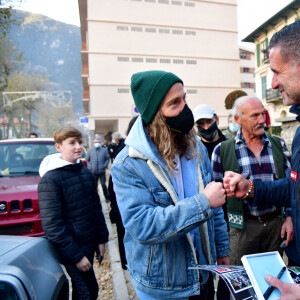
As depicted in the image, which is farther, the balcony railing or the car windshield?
the balcony railing

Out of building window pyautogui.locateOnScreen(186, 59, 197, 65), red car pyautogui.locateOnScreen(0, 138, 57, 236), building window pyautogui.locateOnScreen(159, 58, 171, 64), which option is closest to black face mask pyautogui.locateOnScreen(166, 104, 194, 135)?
red car pyautogui.locateOnScreen(0, 138, 57, 236)

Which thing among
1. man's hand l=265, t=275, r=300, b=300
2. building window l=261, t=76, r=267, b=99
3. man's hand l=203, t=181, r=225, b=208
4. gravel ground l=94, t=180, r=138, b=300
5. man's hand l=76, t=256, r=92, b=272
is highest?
building window l=261, t=76, r=267, b=99

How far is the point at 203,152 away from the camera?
6.47 ft

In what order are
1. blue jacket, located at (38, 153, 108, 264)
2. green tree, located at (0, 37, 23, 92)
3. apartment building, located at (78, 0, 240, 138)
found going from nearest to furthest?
1. blue jacket, located at (38, 153, 108, 264)
2. green tree, located at (0, 37, 23, 92)
3. apartment building, located at (78, 0, 240, 138)

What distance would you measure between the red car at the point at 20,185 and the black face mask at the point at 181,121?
125 inches

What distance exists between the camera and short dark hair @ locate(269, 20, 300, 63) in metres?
1.45

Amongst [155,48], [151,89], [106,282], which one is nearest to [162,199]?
[151,89]

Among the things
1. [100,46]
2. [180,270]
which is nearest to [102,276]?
[180,270]

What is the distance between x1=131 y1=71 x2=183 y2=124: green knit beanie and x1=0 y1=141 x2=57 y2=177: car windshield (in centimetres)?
389

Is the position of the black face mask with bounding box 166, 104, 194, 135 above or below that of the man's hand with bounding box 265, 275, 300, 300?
above

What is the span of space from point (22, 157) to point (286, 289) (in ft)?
16.6

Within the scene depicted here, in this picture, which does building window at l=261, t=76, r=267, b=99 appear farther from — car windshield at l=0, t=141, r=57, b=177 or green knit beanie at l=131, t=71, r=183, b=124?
green knit beanie at l=131, t=71, r=183, b=124

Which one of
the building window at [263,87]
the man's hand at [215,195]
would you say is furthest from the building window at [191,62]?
the man's hand at [215,195]

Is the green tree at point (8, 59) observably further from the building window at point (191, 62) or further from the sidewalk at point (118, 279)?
the building window at point (191, 62)
